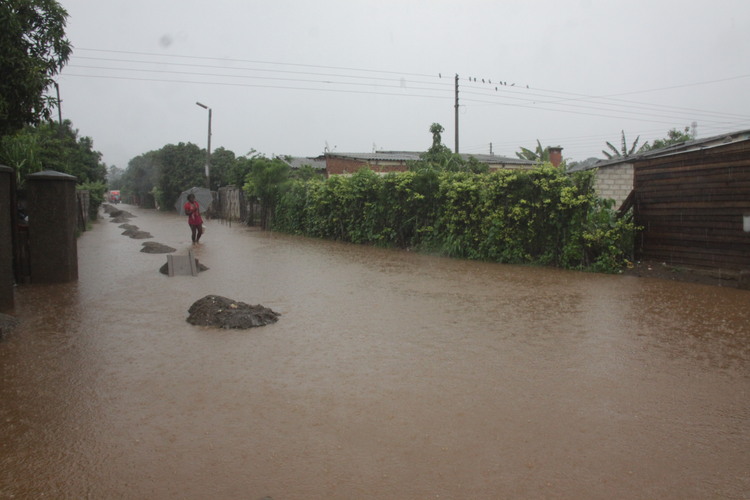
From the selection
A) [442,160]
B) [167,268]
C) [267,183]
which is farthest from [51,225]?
[267,183]

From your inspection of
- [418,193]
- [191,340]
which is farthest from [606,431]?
[418,193]

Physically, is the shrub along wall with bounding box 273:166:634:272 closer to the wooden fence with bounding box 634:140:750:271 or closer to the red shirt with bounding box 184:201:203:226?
the wooden fence with bounding box 634:140:750:271

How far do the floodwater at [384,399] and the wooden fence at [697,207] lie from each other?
5.14ft

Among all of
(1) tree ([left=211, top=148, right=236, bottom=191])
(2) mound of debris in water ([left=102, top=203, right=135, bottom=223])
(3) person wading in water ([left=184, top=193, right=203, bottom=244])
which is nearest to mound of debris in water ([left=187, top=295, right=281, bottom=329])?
(3) person wading in water ([left=184, top=193, right=203, bottom=244])

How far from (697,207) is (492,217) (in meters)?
4.30

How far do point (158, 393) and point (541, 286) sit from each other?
704 cm

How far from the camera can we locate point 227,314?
22.8 ft

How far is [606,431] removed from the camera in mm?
3805

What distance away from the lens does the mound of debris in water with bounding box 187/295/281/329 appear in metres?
6.80

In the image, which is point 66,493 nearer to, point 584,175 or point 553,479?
point 553,479

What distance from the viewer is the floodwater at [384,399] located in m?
3.22

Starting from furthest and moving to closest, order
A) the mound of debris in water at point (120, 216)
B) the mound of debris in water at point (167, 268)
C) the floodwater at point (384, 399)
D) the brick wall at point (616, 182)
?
the mound of debris in water at point (120, 216), the brick wall at point (616, 182), the mound of debris in water at point (167, 268), the floodwater at point (384, 399)

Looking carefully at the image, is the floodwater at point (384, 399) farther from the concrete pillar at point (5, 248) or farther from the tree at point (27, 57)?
the tree at point (27, 57)

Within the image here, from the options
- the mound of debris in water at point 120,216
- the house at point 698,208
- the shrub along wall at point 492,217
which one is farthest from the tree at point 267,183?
the house at point 698,208
